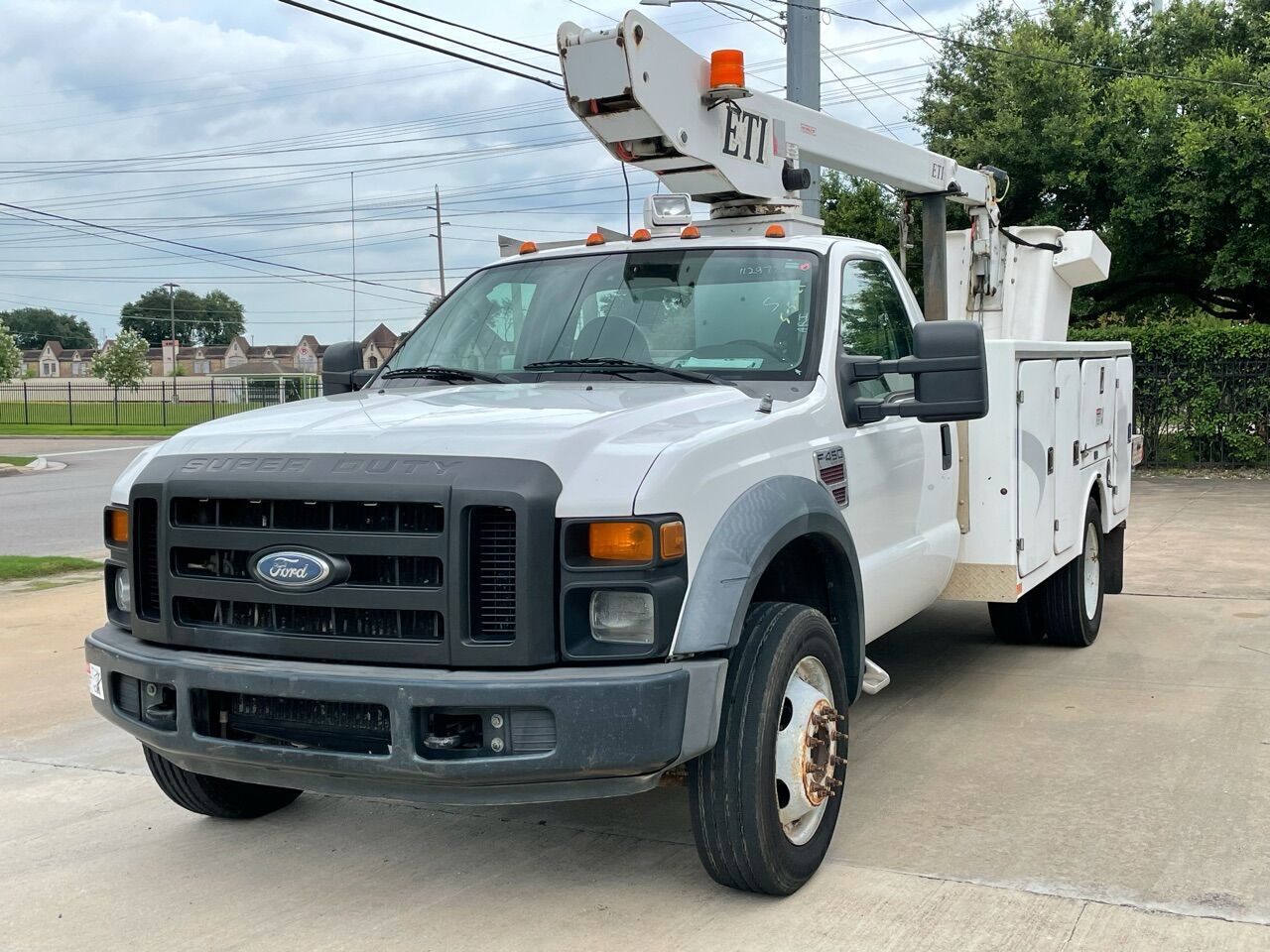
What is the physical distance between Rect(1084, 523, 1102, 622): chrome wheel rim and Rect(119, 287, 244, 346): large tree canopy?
139 metres

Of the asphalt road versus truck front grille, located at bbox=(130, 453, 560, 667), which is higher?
truck front grille, located at bbox=(130, 453, 560, 667)

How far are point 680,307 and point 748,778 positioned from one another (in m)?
1.93

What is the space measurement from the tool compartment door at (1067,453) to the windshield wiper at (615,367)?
259 cm

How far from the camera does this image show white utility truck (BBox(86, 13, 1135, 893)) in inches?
134

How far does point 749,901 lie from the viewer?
12.7ft

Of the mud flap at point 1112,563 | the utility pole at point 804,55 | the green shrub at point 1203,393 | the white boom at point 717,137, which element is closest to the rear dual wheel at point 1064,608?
the mud flap at point 1112,563

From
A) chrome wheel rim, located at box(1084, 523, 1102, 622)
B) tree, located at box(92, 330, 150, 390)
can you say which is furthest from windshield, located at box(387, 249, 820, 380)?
tree, located at box(92, 330, 150, 390)

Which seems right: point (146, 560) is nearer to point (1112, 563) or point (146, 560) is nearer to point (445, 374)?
point (445, 374)

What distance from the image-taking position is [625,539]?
11.2 ft

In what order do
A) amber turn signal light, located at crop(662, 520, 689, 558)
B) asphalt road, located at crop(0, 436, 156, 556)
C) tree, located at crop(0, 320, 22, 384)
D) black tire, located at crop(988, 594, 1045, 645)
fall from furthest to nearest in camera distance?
1. tree, located at crop(0, 320, 22, 384)
2. asphalt road, located at crop(0, 436, 156, 556)
3. black tire, located at crop(988, 594, 1045, 645)
4. amber turn signal light, located at crop(662, 520, 689, 558)

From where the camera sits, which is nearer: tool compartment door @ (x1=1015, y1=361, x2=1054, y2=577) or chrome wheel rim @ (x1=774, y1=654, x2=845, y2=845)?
chrome wheel rim @ (x1=774, y1=654, x2=845, y2=845)

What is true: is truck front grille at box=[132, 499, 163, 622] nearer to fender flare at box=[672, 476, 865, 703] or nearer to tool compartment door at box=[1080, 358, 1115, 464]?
fender flare at box=[672, 476, 865, 703]

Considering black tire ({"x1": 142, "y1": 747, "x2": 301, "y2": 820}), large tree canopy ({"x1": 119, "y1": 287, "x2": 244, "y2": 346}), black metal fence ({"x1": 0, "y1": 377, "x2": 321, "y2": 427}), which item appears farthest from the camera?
large tree canopy ({"x1": 119, "y1": 287, "x2": 244, "y2": 346})

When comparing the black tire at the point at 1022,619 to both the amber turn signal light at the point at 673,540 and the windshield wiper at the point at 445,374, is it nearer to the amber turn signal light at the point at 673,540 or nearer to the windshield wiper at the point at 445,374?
the windshield wiper at the point at 445,374
